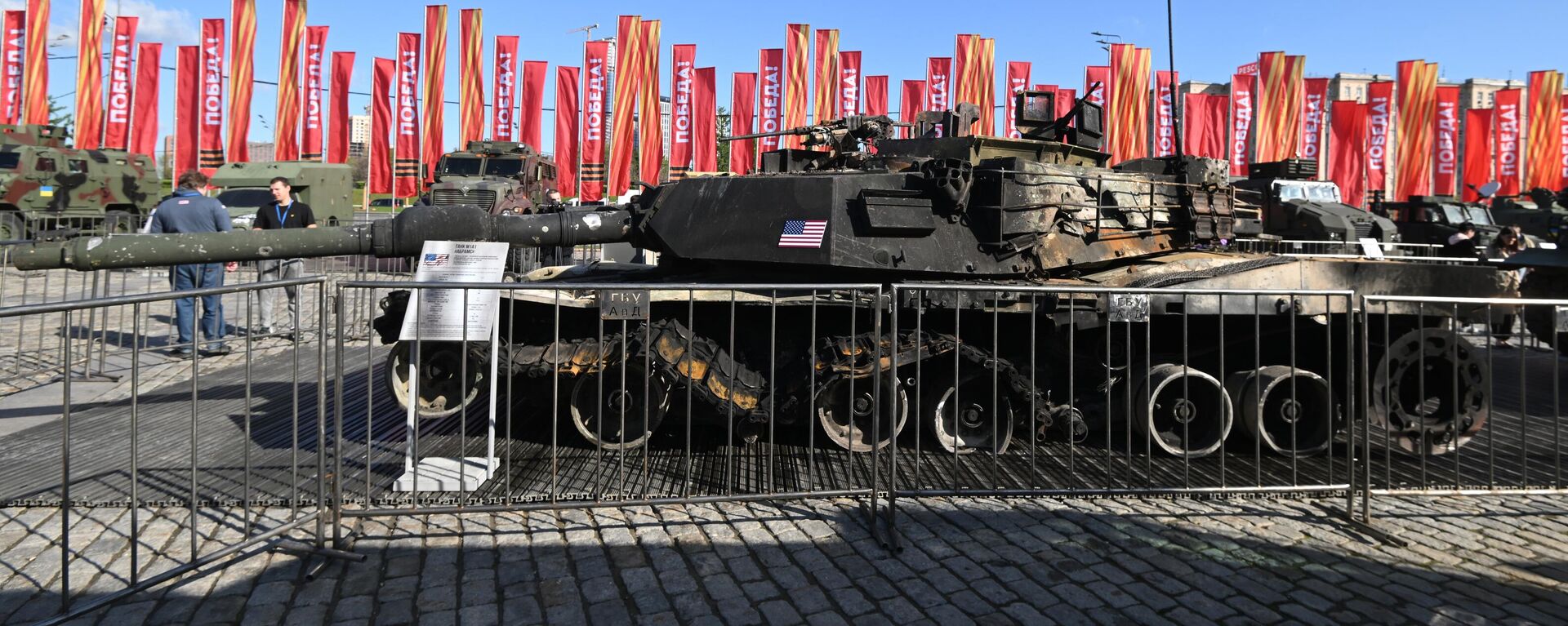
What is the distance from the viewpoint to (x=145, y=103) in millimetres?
25328

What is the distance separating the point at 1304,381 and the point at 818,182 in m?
3.81

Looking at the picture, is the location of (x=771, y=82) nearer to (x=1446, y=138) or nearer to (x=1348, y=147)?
(x=1348, y=147)

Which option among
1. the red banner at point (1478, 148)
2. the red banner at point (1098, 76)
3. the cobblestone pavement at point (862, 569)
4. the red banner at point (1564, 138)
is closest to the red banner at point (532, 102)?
the red banner at point (1098, 76)

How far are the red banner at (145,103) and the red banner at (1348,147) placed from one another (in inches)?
1266

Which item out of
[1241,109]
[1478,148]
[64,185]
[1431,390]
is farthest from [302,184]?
[1478,148]

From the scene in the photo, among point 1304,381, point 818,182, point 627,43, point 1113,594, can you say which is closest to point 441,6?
point 627,43

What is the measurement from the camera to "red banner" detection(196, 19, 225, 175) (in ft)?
82.0

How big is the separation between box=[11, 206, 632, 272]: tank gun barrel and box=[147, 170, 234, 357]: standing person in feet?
11.7

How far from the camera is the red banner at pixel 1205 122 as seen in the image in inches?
1136

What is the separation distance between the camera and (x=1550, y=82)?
29.3 meters

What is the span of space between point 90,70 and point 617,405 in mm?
25828

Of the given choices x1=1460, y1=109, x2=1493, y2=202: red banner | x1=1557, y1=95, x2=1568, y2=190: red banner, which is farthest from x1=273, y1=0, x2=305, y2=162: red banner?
x1=1557, y1=95, x2=1568, y2=190: red banner

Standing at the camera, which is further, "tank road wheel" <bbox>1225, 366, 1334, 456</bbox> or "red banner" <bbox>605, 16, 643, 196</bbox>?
"red banner" <bbox>605, 16, 643, 196</bbox>

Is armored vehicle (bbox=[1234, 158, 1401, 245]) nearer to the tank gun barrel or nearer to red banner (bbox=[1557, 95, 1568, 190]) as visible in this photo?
the tank gun barrel
